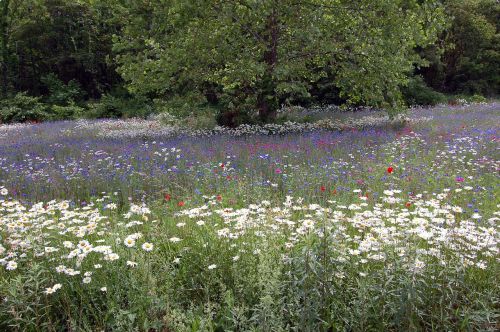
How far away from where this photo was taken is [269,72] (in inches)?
498

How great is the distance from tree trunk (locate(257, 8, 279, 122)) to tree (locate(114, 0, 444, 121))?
3cm

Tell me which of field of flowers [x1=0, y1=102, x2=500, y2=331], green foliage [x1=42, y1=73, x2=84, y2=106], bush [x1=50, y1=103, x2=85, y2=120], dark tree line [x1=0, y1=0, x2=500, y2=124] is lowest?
bush [x1=50, y1=103, x2=85, y2=120]

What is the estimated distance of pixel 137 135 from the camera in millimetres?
14156

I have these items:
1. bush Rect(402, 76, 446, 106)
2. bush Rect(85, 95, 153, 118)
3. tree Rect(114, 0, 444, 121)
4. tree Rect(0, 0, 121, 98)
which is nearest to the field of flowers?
tree Rect(114, 0, 444, 121)

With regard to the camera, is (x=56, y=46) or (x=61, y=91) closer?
(x=61, y=91)

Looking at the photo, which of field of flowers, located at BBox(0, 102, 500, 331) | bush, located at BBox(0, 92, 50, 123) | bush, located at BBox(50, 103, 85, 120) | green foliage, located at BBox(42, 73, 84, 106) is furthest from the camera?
green foliage, located at BBox(42, 73, 84, 106)

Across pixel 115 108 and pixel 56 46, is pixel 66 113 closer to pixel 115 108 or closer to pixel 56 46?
pixel 115 108

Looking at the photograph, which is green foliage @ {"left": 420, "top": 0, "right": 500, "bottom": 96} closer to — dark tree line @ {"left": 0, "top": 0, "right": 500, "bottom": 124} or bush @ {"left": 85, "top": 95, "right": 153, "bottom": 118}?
dark tree line @ {"left": 0, "top": 0, "right": 500, "bottom": 124}

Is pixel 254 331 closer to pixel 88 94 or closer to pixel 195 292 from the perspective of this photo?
pixel 195 292

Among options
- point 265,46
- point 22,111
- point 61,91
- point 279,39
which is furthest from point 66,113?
point 265,46

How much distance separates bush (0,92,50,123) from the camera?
25694mm

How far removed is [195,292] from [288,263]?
83 cm

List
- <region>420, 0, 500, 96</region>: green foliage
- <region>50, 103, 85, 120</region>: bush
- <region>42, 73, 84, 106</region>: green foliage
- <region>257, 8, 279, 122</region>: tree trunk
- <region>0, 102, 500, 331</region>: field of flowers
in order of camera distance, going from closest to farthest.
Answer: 1. <region>0, 102, 500, 331</region>: field of flowers
2. <region>257, 8, 279, 122</region>: tree trunk
3. <region>50, 103, 85, 120</region>: bush
4. <region>420, 0, 500, 96</region>: green foliage
5. <region>42, 73, 84, 106</region>: green foliage

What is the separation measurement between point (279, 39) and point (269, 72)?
1.36m
